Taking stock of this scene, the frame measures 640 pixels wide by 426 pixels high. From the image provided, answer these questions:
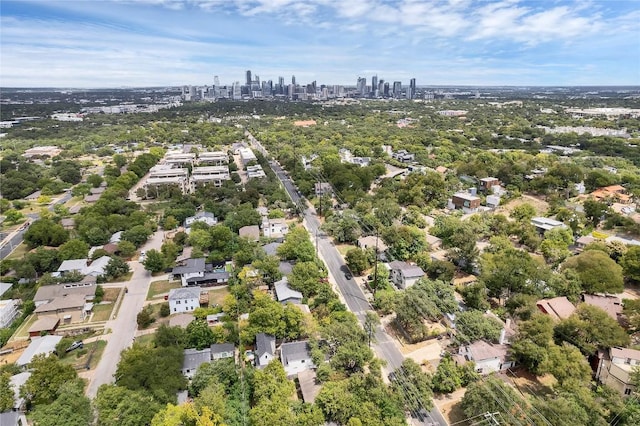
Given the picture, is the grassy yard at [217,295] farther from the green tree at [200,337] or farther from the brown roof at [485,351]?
the brown roof at [485,351]

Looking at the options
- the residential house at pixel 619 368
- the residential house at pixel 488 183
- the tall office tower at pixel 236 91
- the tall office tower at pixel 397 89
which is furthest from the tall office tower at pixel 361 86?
the residential house at pixel 619 368

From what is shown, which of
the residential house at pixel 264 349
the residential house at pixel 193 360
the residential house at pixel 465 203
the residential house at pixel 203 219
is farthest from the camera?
the residential house at pixel 465 203

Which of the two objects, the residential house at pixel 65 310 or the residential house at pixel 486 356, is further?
the residential house at pixel 65 310

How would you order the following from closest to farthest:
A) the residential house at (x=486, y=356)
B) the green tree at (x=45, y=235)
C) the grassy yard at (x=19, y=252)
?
the residential house at (x=486, y=356) < the grassy yard at (x=19, y=252) < the green tree at (x=45, y=235)

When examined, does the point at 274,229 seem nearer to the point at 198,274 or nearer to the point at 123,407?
the point at 198,274

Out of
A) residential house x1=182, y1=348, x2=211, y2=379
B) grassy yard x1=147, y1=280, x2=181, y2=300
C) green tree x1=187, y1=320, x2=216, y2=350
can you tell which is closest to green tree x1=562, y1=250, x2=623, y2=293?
green tree x1=187, y1=320, x2=216, y2=350
